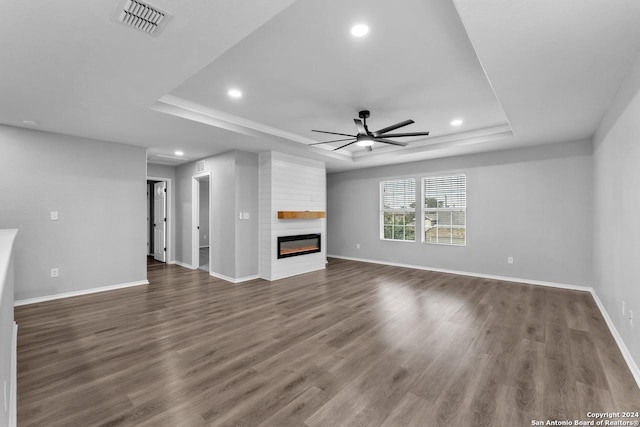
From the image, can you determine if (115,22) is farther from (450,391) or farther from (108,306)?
(108,306)

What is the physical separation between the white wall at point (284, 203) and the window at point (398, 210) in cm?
185

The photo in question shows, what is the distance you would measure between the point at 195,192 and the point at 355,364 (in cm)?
568

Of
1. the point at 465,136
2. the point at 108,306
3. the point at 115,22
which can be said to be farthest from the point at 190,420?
the point at 465,136

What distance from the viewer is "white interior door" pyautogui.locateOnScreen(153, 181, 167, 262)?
24.2ft

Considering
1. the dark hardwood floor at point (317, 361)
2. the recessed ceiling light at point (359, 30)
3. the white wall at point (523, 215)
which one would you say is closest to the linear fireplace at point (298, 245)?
the dark hardwood floor at point (317, 361)

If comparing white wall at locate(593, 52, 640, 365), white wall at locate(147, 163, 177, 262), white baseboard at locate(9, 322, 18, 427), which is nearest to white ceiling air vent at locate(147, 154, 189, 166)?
white wall at locate(147, 163, 177, 262)

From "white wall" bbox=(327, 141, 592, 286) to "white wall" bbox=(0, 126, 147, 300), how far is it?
218 inches

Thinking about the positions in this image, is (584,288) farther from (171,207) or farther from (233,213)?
(171,207)

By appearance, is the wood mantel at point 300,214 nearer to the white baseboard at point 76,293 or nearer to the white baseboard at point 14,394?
the white baseboard at point 76,293

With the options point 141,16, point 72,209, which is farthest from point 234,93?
point 72,209

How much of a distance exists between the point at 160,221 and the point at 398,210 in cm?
614

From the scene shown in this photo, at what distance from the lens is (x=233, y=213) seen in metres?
5.61

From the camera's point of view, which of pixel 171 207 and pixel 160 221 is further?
pixel 160 221

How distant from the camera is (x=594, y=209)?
4512 mm
